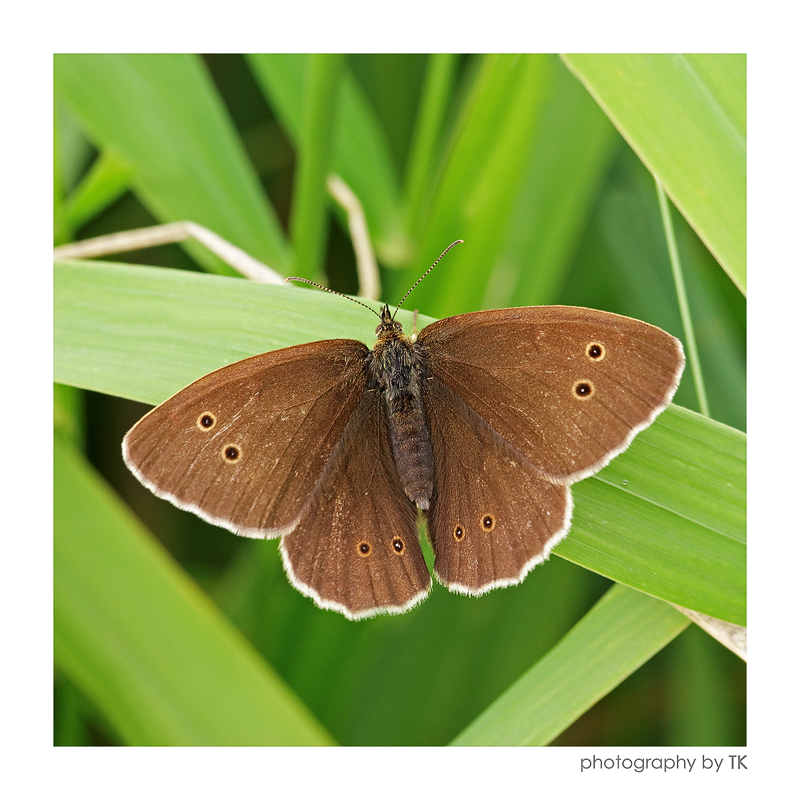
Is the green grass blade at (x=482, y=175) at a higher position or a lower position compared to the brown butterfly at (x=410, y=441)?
higher

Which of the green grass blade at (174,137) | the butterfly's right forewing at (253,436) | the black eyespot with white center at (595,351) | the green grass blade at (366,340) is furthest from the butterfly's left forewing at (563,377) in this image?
the green grass blade at (174,137)

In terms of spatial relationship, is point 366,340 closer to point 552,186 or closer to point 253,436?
point 253,436

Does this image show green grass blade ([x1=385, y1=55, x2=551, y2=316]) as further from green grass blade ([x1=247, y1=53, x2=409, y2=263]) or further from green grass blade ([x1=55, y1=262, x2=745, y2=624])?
green grass blade ([x1=55, y1=262, x2=745, y2=624])

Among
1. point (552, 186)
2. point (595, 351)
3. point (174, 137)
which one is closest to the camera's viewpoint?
point (595, 351)

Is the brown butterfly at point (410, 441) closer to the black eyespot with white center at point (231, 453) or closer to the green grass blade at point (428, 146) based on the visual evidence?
the black eyespot with white center at point (231, 453)

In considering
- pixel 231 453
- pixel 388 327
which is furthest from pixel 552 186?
pixel 231 453
